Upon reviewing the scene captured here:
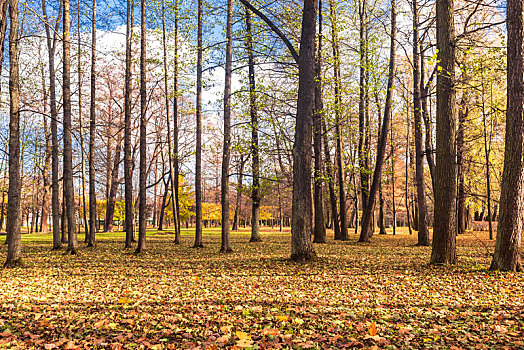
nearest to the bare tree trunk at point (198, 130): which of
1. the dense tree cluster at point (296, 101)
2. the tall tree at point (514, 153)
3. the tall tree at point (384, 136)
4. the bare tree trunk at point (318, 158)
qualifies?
the dense tree cluster at point (296, 101)

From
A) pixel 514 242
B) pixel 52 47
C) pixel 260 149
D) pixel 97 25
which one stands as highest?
pixel 97 25

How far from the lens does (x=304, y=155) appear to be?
891cm

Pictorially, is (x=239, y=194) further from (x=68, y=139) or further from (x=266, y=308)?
(x=266, y=308)

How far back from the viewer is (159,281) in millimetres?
6875

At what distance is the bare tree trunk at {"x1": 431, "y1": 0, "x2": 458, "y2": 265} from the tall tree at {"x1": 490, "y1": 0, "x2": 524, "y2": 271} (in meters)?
1.14

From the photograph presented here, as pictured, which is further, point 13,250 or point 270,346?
point 13,250

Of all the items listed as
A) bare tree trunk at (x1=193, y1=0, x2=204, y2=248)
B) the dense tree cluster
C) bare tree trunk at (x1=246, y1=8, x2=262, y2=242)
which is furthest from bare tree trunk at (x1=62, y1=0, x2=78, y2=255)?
bare tree trunk at (x1=246, y1=8, x2=262, y2=242)

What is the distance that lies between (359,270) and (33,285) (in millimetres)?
6494

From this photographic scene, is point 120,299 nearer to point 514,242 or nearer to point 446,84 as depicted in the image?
point 514,242

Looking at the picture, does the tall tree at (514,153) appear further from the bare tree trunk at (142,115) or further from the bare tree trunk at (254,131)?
the bare tree trunk at (142,115)

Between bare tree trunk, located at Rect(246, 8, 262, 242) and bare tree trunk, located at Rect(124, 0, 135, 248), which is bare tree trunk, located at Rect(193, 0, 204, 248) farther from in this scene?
bare tree trunk, located at Rect(124, 0, 135, 248)

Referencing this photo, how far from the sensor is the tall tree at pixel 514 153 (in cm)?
693

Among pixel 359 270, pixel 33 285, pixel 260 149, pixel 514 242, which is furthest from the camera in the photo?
pixel 260 149

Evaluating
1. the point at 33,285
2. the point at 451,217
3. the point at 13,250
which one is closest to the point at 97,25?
the point at 13,250
